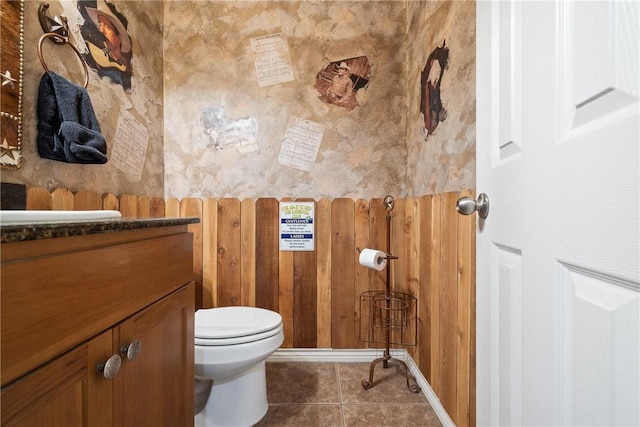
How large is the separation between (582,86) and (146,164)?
6.44 feet

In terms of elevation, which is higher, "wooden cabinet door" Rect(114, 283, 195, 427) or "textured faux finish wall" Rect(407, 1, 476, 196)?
"textured faux finish wall" Rect(407, 1, 476, 196)

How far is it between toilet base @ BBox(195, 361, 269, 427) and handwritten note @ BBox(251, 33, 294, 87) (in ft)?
5.69

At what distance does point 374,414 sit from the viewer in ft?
4.22

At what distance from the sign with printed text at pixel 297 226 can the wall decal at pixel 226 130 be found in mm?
493

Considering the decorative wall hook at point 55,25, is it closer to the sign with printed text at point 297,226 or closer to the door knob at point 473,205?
the sign with printed text at point 297,226

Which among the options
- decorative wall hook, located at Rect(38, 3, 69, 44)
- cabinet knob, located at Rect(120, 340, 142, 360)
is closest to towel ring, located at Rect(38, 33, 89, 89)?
decorative wall hook, located at Rect(38, 3, 69, 44)

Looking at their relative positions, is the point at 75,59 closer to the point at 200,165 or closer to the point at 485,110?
the point at 200,165

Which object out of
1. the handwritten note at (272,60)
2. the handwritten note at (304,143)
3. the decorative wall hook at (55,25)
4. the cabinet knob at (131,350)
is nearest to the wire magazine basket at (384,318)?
the handwritten note at (304,143)

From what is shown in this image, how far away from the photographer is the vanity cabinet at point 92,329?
1.22 feet

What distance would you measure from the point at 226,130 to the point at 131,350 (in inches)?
60.0

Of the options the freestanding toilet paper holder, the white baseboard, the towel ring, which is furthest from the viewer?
the white baseboard

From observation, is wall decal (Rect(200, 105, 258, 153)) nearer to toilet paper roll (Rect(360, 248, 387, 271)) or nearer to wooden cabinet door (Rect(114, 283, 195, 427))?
toilet paper roll (Rect(360, 248, 387, 271))

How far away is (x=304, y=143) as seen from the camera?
1790mm

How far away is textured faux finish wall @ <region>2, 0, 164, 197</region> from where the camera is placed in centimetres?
100
